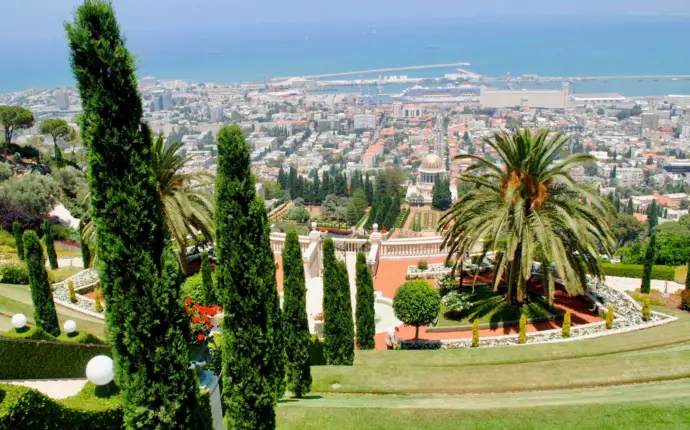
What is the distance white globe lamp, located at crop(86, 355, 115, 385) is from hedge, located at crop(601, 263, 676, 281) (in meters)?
19.5

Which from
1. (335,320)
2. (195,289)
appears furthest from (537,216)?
(195,289)

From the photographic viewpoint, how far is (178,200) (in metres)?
16.6

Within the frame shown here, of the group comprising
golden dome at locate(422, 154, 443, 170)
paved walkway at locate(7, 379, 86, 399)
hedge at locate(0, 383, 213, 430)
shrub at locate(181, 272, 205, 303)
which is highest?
Result: hedge at locate(0, 383, 213, 430)

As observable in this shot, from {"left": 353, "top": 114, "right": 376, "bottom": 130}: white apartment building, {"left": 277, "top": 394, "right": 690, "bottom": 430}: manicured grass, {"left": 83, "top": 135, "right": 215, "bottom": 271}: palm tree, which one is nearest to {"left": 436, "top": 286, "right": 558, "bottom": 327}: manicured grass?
{"left": 277, "top": 394, "right": 690, "bottom": 430}: manicured grass

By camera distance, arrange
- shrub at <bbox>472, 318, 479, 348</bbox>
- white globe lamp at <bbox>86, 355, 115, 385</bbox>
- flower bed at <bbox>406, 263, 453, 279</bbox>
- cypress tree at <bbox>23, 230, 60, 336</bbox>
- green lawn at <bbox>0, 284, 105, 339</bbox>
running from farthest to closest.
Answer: flower bed at <bbox>406, 263, 453, 279</bbox> < green lawn at <bbox>0, 284, 105, 339</bbox> < shrub at <bbox>472, 318, 479, 348</bbox> < cypress tree at <bbox>23, 230, 60, 336</bbox> < white globe lamp at <bbox>86, 355, 115, 385</bbox>

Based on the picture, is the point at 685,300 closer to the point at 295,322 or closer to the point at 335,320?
the point at 335,320

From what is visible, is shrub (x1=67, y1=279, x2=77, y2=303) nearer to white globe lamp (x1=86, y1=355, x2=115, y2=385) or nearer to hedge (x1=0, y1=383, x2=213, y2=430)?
hedge (x1=0, y1=383, x2=213, y2=430)

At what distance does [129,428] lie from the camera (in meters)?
5.68

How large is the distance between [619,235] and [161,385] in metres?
63.6

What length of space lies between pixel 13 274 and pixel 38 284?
24.6ft

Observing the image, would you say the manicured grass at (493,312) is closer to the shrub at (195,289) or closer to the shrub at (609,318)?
the shrub at (609,318)

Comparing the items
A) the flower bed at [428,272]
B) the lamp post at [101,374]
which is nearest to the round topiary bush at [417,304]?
the flower bed at [428,272]

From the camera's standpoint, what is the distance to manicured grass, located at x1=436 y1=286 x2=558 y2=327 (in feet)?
48.6

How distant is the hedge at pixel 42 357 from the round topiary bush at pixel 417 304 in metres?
7.34
